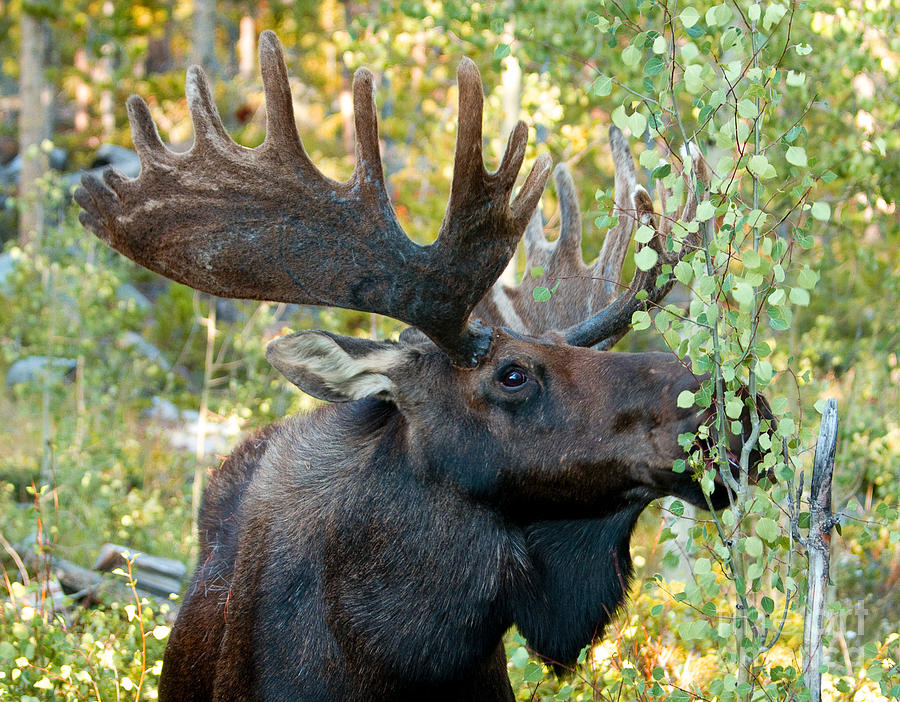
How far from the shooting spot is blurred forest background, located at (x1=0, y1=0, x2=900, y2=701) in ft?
9.62

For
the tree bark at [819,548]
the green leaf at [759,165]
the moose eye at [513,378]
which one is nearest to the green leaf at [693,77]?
the green leaf at [759,165]

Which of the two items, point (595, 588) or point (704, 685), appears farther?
point (704, 685)

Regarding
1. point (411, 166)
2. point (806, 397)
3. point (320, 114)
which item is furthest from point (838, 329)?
point (320, 114)

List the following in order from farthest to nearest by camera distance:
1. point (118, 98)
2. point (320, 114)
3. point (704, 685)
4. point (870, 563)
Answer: point (320, 114), point (118, 98), point (870, 563), point (704, 685)

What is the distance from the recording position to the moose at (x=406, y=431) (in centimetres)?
326

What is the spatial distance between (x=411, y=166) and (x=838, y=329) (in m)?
5.07

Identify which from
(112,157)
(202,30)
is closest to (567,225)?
(202,30)

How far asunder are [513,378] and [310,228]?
0.82 meters

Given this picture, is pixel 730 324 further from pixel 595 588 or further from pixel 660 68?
pixel 595 588

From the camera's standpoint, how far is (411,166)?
11984 mm

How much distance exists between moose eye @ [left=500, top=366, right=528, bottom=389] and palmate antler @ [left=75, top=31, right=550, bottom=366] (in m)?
0.12

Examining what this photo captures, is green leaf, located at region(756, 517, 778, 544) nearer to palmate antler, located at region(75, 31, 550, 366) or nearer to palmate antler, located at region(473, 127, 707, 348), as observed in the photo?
palmate antler, located at region(75, 31, 550, 366)

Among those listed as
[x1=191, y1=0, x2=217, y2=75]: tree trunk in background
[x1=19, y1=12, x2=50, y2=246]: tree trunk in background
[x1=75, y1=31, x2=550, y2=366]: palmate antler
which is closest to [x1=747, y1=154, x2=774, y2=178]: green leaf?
[x1=75, y1=31, x2=550, y2=366]: palmate antler

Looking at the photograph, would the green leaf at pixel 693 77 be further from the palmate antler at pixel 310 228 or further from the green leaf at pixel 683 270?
the palmate antler at pixel 310 228
